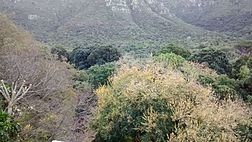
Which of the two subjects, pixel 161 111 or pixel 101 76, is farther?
pixel 101 76

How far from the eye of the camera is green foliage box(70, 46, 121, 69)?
5481cm

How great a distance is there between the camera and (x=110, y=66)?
4469 centimetres

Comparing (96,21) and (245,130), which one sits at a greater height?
(245,130)

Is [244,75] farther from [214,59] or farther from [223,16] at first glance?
[223,16]

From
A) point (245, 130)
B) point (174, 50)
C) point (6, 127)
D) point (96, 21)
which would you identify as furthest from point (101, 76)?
point (96, 21)

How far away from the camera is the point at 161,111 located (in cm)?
2422

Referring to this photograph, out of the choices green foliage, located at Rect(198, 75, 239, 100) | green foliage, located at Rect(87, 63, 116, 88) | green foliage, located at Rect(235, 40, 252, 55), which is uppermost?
green foliage, located at Rect(198, 75, 239, 100)

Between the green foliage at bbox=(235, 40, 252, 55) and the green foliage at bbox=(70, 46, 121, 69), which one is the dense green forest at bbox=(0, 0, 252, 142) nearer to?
the green foliage at bbox=(70, 46, 121, 69)

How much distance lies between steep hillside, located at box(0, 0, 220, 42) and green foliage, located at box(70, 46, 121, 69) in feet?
33.5

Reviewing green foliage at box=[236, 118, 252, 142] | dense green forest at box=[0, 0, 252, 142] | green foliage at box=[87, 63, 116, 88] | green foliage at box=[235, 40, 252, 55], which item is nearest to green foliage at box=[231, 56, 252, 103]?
dense green forest at box=[0, 0, 252, 142]

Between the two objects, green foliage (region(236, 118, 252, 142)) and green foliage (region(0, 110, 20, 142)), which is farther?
green foliage (region(236, 118, 252, 142))

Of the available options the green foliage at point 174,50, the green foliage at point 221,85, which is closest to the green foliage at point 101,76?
the green foliage at point 174,50

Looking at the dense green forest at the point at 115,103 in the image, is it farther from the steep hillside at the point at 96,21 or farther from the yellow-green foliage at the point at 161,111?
the steep hillside at the point at 96,21

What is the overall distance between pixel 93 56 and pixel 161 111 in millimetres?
32330
